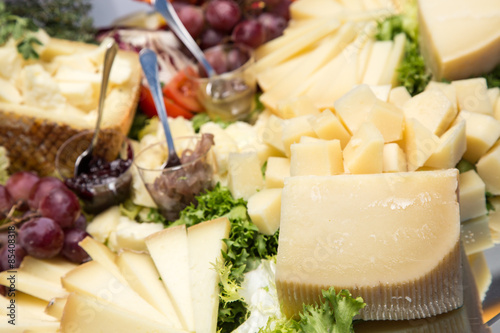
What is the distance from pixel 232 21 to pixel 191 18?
0.24 meters

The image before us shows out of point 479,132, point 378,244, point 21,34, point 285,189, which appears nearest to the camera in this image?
point 378,244

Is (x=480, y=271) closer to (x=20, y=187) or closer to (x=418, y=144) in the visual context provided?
(x=418, y=144)

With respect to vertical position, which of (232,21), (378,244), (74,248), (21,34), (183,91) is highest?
(21,34)

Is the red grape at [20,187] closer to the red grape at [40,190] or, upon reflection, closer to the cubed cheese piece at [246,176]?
the red grape at [40,190]

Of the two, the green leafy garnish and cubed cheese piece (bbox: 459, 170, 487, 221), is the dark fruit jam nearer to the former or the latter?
the green leafy garnish

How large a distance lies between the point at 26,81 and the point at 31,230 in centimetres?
78

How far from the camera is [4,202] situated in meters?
1.78

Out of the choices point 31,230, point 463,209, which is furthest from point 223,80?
point 463,209

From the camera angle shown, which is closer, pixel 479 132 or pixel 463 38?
pixel 479 132

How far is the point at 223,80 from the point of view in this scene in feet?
7.55

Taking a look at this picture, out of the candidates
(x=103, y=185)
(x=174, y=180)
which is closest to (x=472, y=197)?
(x=174, y=180)

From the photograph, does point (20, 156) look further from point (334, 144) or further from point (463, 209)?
point (463, 209)

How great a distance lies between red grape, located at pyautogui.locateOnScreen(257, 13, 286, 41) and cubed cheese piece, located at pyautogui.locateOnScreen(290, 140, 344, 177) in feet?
4.34

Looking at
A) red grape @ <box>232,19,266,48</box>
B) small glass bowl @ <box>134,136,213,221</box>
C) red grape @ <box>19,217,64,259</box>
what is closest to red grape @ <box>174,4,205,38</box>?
red grape @ <box>232,19,266,48</box>
